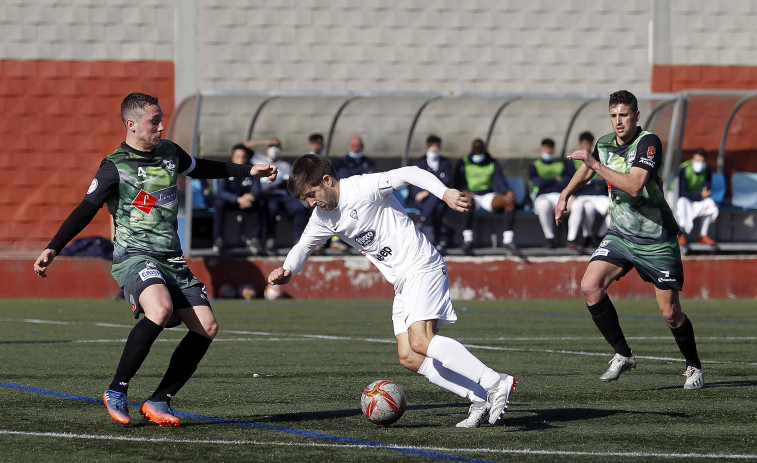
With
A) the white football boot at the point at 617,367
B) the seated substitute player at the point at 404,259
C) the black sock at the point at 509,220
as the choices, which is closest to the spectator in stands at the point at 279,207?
the black sock at the point at 509,220

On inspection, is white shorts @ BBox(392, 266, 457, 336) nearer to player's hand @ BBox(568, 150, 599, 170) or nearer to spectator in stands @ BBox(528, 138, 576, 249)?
player's hand @ BBox(568, 150, 599, 170)

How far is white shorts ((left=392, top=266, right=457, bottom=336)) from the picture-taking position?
6.31 metres

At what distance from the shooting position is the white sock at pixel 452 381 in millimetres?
6328

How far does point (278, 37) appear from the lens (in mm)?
21609

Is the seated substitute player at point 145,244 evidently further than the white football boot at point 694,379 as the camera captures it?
No

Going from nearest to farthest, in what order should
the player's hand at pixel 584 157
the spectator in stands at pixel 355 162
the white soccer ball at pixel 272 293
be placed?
the player's hand at pixel 584 157 → the white soccer ball at pixel 272 293 → the spectator in stands at pixel 355 162

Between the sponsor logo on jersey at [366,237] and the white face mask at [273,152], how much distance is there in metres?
11.9

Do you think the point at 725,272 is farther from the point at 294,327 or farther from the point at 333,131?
the point at 294,327

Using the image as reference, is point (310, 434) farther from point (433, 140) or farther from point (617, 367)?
point (433, 140)

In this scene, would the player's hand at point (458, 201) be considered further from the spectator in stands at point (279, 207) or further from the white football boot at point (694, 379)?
the spectator in stands at point (279, 207)

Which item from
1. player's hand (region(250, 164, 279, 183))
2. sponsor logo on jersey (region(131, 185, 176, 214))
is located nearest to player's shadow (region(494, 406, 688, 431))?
player's hand (region(250, 164, 279, 183))

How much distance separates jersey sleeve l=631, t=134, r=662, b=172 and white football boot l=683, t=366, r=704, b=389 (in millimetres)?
1354

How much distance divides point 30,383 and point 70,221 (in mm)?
2170

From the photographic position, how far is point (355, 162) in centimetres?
1811
